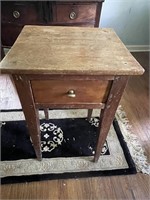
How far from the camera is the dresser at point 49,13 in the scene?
55.7 inches

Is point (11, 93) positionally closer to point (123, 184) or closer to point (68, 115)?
point (68, 115)

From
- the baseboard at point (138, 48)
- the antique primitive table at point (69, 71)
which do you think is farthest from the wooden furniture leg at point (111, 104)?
the baseboard at point (138, 48)

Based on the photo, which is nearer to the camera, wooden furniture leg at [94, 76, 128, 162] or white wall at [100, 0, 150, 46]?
wooden furniture leg at [94, 76, 128, 162]

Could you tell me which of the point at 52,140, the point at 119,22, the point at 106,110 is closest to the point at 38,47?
the point at 106,110

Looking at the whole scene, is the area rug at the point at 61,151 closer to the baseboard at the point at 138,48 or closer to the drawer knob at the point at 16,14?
the drawer knob at the point at 16,14

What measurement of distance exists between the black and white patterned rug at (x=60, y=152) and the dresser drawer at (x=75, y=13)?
783 millimetres

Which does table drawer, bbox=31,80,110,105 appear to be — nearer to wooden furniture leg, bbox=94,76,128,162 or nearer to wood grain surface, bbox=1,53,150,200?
wooden furniture leg, bbox=94,76,128,162

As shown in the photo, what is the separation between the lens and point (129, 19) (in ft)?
7.11

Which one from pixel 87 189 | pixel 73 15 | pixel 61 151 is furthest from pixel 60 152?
A: pixel 73 15

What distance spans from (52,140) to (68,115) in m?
0.27

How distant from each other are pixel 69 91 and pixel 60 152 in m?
0.55

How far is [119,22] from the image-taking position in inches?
85.7

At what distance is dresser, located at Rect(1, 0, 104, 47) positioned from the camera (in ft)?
4.64

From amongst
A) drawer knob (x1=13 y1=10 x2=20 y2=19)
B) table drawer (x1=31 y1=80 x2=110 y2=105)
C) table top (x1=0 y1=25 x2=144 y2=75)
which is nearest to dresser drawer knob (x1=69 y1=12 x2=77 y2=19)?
drawer knob (x1=13 y1=10 x2=20 y2=19)
